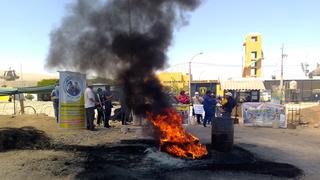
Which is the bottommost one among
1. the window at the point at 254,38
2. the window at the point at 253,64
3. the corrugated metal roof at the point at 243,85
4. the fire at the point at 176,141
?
the fire at the point at 176,141

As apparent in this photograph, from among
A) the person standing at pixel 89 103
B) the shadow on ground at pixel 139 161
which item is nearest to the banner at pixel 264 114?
the shadow on ground at pixel 139 161

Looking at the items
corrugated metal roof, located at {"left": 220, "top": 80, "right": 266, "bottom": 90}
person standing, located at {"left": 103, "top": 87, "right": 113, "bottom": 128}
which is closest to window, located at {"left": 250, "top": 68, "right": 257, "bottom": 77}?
corrugated metal roof, located at {"left": 220, "top": 80, "right": 266, "bottom": 90}

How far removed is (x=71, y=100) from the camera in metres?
12.2

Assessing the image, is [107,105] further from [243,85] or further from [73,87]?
[243,85]

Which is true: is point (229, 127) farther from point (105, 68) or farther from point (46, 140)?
point (46, 140)

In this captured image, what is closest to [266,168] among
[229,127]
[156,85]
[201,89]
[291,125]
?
[229,127]

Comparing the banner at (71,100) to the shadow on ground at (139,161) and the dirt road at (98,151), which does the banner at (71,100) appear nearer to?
the dirt road at (98,151)

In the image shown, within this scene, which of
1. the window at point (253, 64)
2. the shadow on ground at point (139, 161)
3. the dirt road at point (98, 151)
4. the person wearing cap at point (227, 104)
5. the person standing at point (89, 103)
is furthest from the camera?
the window at point (253, 64)

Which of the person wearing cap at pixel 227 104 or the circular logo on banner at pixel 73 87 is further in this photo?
the person wearing cap at pixel 227 104

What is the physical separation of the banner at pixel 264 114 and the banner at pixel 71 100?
764 cm

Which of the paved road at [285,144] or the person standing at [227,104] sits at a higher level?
the person standing at [227,104]

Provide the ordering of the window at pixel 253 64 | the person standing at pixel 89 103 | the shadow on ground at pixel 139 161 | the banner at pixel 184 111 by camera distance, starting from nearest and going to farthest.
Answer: the shadow on ground at pixel 139 161 < the person standing at pixel 89 103 < the banner at pixel 184 111 < the window at pixel 253 64

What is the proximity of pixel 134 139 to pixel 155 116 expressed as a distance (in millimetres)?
1497

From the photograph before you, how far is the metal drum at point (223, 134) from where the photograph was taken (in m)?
9.10
